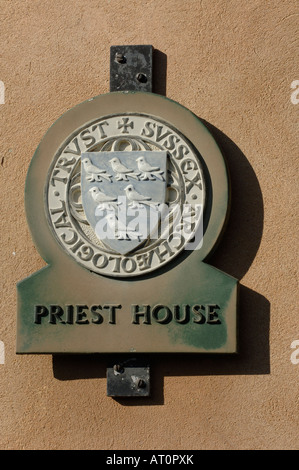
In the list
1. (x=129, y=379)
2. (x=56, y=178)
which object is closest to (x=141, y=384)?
(x=129, y=379)

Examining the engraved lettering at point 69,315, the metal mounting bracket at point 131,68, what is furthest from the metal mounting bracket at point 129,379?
the metal mounting bracket at point 131,68

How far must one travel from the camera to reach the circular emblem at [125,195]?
6680 mm

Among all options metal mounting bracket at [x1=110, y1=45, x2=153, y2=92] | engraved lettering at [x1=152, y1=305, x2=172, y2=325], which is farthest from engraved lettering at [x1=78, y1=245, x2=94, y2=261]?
metal mounting bracket at [x1=110, y1=45, x2=153, y2=92]

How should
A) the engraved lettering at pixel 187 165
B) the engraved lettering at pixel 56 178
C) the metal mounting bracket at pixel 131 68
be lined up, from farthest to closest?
1. the metal mounting bracket at pixel 131 68
2. the engraved lettering at pixel 56 178
3. the engraved lettering at pixel 187 165

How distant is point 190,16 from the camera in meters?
7.05

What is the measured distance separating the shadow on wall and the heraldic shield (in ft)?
1.36

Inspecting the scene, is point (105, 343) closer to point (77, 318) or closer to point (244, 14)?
point (77, 318)

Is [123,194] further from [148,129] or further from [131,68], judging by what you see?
[131,68]

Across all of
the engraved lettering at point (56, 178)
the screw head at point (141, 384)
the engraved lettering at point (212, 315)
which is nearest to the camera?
the engraved lettering at point (212, 315)

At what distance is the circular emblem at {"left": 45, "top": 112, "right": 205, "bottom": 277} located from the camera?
Answer: 6680 mm

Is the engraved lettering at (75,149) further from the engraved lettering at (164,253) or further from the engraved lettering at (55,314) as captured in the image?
the engraved lettering at (55,314)

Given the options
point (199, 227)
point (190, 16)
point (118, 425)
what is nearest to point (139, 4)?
point (190, 16)

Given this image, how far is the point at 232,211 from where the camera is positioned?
22.3 ft

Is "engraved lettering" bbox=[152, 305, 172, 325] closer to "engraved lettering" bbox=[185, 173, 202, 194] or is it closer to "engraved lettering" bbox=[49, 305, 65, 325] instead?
"engraved lettering" bbox=[49, 305, 65, 325]
